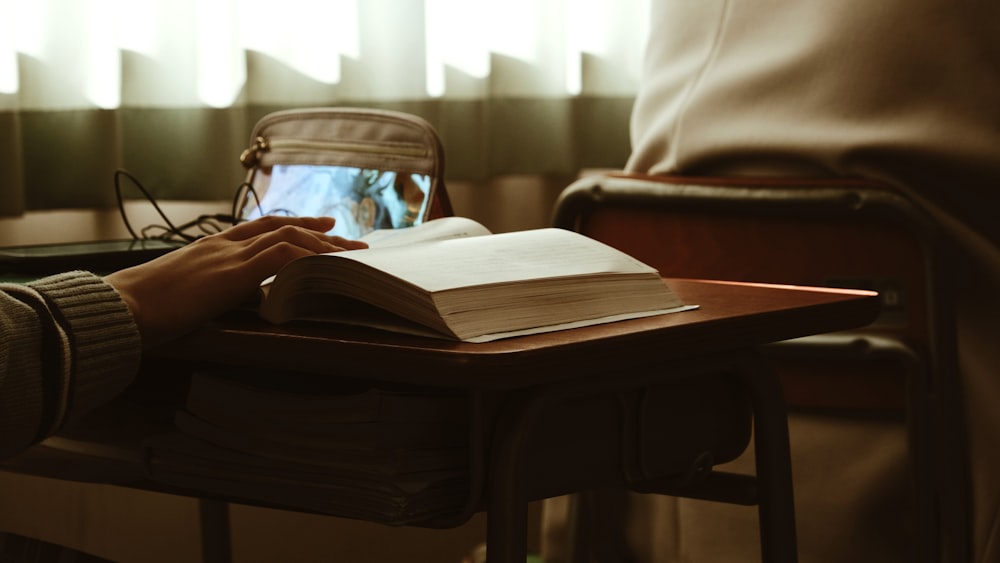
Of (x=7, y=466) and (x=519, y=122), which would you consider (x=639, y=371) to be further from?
(x=519, y=122)

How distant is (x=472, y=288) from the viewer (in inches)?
24.8

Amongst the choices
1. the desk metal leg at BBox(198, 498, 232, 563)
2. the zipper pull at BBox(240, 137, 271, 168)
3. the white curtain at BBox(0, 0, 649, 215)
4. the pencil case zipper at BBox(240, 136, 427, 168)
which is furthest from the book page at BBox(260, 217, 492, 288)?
the white curtain at BBox(0, 0, 649, 215)

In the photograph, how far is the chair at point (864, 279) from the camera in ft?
3.35

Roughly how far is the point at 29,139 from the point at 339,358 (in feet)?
3.82

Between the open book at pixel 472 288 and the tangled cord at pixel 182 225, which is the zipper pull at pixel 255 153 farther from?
the open book at pixel 472 288

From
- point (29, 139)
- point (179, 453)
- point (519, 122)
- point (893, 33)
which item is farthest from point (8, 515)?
point (893, 33)

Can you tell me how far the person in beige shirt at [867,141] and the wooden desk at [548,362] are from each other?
11.8 inches

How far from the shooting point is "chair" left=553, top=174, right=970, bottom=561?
40.2 inches

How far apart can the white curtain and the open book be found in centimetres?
96

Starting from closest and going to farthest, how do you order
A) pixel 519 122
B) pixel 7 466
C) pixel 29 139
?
pixel 7 466, pixel 29 139, pixel 519 122

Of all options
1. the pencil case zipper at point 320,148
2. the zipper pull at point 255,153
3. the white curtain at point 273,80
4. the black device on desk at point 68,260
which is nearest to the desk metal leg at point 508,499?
the black device on desk at point 68,260

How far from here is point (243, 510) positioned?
1.81m

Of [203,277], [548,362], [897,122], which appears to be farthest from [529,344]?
[897,122]

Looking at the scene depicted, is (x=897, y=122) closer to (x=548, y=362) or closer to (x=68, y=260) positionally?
(x=548, y=362)
